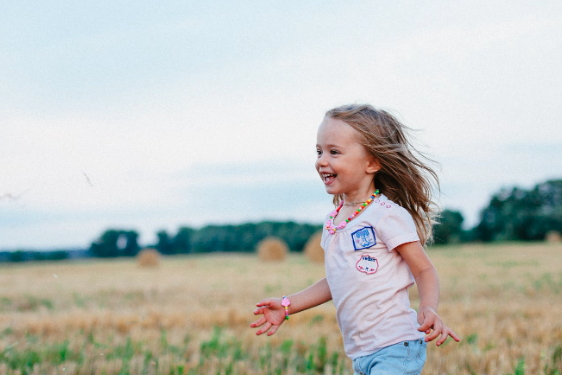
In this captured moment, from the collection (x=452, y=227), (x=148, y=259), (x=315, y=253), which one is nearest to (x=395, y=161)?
(x=315, y=253)

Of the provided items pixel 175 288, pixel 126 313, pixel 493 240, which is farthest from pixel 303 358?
pixel 493 240

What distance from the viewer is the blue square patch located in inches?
97.9

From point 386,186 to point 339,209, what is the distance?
27cm

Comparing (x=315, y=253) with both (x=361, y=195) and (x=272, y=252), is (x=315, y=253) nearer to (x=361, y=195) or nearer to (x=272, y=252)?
(x=272, y=252)

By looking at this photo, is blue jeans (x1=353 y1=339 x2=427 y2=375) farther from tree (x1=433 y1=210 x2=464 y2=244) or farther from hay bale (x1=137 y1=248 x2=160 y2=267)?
tree (x1=433 y1=210 x2=464 y2=244)

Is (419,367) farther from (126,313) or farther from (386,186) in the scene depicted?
(126,313)

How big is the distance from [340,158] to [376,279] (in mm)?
577

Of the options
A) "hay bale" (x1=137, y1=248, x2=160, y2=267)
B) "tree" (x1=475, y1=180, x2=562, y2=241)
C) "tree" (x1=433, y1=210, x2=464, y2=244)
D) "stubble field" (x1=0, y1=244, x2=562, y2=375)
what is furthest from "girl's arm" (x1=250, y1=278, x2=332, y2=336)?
"tree" (x1=475, y1=180, x2=562, y2=241)

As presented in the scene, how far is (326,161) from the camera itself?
2.55m

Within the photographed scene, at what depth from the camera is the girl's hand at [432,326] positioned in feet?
7.24

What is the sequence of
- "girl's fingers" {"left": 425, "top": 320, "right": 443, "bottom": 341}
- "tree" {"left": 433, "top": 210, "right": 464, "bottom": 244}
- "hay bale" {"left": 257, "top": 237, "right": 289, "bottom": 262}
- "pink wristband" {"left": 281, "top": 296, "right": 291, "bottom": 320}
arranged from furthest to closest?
"tree" {"left": 433, "top": 210, "right": 464, "bottom": 244}
"hay bale" {"left": 257, "top": 237, "right": 289, "bottom": 262}
"pink wristband" {"left": 281, "top": 296, "right": 291, "bottom": 320}
"girl's fingers" {"left": 425, "top": 320, "right": 443, "bottom": 341}

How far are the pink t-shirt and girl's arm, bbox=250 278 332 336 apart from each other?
208 mm

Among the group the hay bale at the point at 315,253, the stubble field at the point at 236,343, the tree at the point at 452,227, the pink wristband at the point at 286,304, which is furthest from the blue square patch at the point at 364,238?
the tree at the point at 452,227

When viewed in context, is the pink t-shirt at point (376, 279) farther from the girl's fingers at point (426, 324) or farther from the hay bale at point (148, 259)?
the hay bale at point (148, 259)
